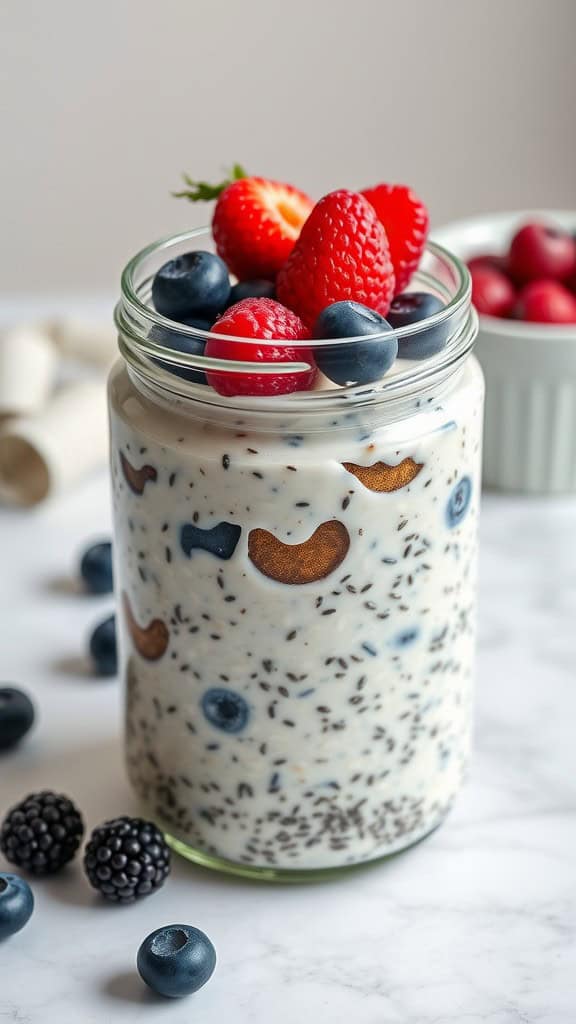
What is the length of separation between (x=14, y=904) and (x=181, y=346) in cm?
37

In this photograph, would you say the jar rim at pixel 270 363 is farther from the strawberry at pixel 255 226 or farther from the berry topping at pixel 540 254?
the berry topping at pixel 540 254

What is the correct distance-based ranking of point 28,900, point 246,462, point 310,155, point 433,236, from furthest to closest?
1. point 310,155
2. point 433,236
3. point 28,900
4. point 246,462

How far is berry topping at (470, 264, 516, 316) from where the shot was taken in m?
1.43

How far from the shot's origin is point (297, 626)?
32.1 inches

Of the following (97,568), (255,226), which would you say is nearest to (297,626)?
(255,226)

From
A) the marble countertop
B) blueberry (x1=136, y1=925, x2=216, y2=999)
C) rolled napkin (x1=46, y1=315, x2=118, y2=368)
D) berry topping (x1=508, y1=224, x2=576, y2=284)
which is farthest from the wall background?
blueberry (x1=136, y1=925, x2=216, y2=999)

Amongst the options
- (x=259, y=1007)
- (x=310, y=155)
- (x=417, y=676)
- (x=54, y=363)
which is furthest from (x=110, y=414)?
(x=310, y=155)

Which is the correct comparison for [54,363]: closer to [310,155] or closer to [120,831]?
[310,155]

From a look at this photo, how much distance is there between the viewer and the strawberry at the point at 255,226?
0.85 m

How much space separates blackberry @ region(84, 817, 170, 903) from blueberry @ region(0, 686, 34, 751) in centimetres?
18

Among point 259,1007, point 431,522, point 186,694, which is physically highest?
point 431,522

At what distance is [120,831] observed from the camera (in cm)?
89

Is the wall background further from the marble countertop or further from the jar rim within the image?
the jar rim

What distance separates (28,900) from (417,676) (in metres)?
0.29
